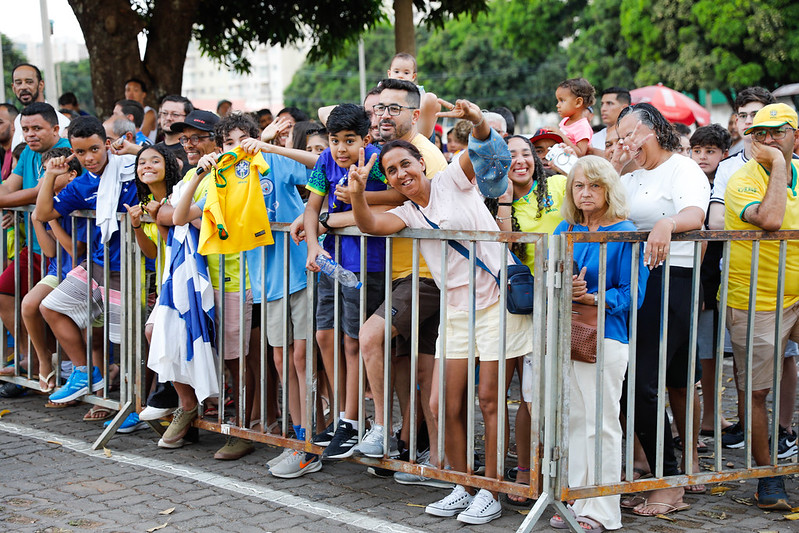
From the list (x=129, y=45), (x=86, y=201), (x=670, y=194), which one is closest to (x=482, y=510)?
(x=670, y=194)

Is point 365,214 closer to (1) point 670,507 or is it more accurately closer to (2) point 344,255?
(2) point 344,255

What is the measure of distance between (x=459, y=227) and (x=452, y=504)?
1.39 meters

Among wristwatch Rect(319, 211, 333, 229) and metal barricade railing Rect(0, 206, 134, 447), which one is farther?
metal barricade railing Rect(0, 206, 134, 447)

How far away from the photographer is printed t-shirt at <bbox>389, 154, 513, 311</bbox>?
4547 mm

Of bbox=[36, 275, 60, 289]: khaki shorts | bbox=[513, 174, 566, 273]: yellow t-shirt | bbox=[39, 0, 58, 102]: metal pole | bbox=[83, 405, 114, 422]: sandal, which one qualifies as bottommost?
bbox=[83, 405, 114, 422]: sandal

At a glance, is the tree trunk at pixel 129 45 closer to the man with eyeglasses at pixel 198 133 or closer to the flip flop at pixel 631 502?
the man with eyeglasses at pixel 198 133

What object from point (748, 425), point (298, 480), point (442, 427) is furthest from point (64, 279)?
point (748, 425)

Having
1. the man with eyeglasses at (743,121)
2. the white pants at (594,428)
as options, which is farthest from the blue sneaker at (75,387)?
the man with eyeglasses at (743,121)

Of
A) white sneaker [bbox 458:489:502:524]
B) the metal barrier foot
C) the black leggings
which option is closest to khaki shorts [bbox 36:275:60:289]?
the metal barrier foot

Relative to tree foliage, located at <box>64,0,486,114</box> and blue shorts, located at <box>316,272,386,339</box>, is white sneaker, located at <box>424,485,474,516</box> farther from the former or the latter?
tree foliage, located at <box>64,0,486,114</box>

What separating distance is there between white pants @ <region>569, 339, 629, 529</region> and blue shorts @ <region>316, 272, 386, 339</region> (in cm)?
117

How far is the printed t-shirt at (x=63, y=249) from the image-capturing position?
6434mm

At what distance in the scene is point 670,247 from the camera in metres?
4.56

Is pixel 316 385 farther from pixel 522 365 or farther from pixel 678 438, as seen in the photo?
pixel 678 438
